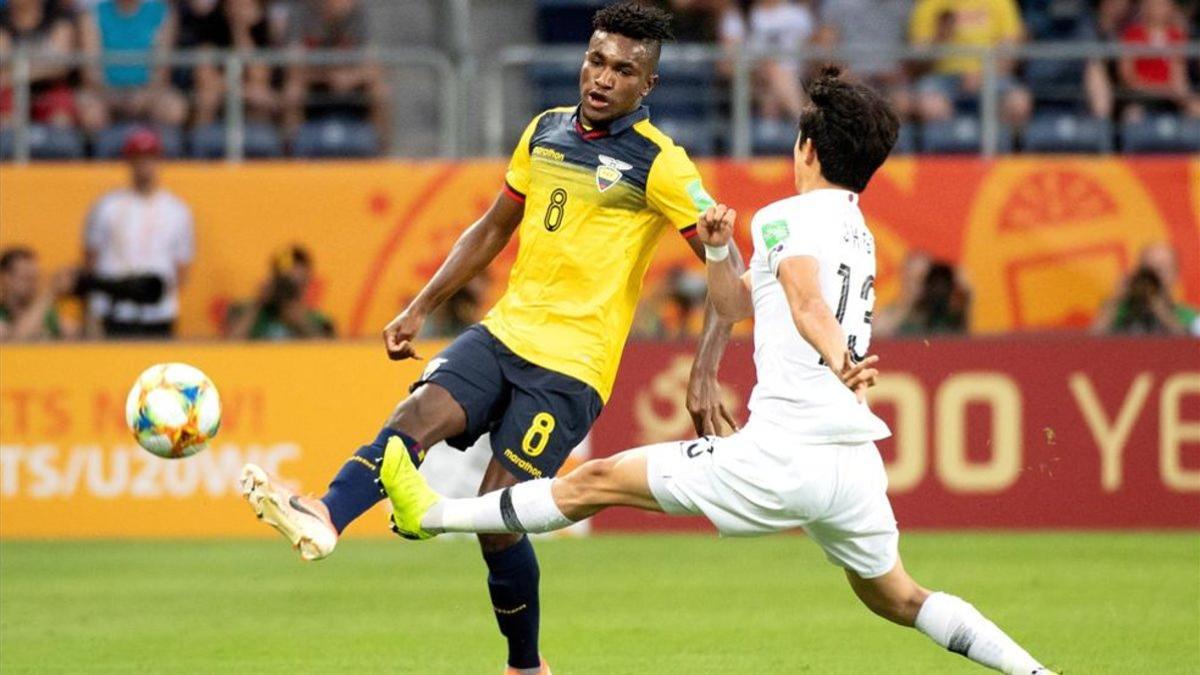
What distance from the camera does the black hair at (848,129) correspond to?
704 centimetres

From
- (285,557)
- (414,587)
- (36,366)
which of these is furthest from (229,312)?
(414,587)

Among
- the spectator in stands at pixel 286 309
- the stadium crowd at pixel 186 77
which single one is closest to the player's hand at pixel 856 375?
the spectator in stands at pixel 286 309

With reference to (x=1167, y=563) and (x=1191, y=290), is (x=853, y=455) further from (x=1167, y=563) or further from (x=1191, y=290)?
(x=1191, y=290)

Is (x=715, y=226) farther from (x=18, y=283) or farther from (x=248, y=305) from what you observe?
(x=248, y=305)

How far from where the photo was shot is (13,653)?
938cm

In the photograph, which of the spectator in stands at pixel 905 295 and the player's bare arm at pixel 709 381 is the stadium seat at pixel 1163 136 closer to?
the spectator in stands at pixel 905 295

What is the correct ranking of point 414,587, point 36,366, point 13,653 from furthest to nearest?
point 36,366, point 414,587, point 13,653

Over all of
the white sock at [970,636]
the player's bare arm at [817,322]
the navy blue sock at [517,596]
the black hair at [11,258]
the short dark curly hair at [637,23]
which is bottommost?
the black hair at [11,258]

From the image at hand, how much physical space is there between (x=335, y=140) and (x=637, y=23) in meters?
9.26

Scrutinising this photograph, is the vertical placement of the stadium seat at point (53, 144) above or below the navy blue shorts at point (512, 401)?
below

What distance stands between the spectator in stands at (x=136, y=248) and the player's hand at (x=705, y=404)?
9164 millimetres

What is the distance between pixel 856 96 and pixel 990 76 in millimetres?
10067

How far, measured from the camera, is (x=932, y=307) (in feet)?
52.8

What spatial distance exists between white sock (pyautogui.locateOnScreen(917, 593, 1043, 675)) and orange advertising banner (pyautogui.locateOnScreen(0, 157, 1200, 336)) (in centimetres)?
971
